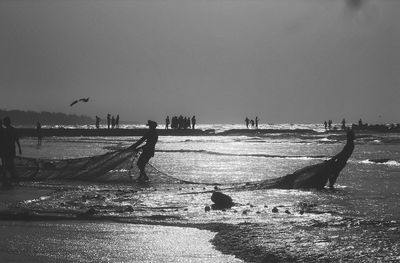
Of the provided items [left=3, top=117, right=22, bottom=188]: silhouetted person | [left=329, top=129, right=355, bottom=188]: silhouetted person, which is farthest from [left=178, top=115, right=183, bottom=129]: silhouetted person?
[left=3, top=117, right=22, bottom=188]: silhouetted person

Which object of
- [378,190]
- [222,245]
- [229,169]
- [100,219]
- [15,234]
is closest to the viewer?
[222,245]

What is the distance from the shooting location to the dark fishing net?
1844cm

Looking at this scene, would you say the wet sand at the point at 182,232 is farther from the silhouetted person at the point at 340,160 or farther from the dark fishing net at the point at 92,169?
the dark fishing net at the point at 92,169

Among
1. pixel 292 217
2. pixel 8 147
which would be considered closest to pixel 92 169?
pixel 8 147

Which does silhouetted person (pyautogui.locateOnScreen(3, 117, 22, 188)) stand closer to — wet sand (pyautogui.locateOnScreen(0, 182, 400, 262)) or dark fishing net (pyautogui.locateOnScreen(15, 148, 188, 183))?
dark fishing net (pyautogui.locateOnScreen(15, 148, 188, 183))

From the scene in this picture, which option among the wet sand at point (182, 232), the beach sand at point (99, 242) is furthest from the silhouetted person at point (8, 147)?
the beach sand at point (99, 242)

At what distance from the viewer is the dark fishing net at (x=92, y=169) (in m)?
18.4

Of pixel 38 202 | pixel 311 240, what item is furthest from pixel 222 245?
pixel 38 202

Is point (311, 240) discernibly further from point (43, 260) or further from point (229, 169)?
point (229, 169)

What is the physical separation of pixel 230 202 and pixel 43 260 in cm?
565

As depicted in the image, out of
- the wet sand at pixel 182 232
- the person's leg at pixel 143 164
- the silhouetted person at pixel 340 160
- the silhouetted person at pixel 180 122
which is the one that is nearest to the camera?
the wet sand at pixel 182 232

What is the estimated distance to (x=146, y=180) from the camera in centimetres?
1831

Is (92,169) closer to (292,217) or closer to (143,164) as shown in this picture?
(143,164)

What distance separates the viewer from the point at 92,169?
18.6 m
